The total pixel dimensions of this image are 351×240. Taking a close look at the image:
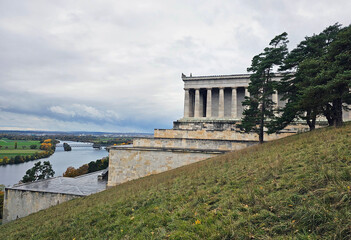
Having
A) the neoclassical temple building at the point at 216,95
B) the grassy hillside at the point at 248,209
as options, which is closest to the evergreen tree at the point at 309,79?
the grassy hillside at the point at 248,209

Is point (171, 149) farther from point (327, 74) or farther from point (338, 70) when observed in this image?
point (338, 70)

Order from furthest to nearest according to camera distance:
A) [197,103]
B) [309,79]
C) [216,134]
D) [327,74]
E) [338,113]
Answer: [197,103]
[216,134]
[338,113]
[309,79]
[327,74]

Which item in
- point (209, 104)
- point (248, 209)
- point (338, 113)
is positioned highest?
point (209, 104)

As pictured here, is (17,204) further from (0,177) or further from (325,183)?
(0,177)

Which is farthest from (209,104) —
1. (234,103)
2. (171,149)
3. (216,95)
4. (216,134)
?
(171,149)

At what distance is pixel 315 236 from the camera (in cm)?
388

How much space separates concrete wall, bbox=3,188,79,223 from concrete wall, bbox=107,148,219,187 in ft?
16.6

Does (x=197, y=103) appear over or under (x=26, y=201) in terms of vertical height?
over

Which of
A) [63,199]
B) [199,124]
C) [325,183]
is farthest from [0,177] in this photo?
[325,183]

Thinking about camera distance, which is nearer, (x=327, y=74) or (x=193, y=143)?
(x=327, y=74)

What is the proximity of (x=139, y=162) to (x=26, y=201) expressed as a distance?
11793 mm

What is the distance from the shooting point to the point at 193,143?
2180cm

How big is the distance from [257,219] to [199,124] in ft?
87.5

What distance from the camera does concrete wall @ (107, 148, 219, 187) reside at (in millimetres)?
21203
